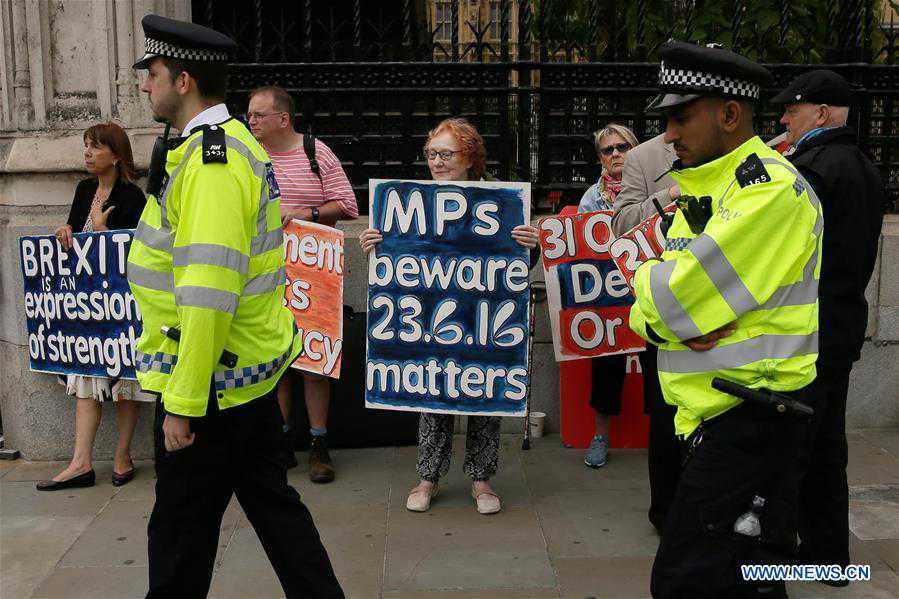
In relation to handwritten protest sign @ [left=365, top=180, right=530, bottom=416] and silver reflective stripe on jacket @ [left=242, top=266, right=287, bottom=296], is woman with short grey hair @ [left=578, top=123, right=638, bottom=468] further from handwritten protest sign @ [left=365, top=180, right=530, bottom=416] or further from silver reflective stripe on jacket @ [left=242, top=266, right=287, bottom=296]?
silver reflective stripe on jacket @ [left=242, top=266, right=287, bottom=296]

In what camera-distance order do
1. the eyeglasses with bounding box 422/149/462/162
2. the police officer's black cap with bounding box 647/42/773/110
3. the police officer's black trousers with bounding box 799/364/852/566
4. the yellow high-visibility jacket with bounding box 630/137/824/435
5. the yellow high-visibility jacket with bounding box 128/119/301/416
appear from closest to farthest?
the yellow high-visibility jacket with bounding box 630/137/824/435 → the police officer's black cap with bounding box 647/42/773/110 → the yellow high-visibility jacket with bounding box 128/119/301/416 → the police officer's black trousers with bounding box 799/364/852/566 → the eyeglasses with bounding box 422/149/462/162

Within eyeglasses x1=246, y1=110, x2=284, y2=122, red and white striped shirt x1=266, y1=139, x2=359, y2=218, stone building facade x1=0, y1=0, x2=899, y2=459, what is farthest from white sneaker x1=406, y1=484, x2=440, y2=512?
eyeglasses x1=246, y1=110, x2=284, y2=122

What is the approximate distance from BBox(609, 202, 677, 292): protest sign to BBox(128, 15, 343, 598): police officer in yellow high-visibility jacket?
229 centimetres

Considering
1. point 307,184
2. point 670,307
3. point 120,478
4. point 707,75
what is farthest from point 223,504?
point 307,184

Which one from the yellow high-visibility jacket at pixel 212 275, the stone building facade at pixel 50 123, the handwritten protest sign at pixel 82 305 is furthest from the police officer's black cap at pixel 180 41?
the stone building facade at pixel 50 123

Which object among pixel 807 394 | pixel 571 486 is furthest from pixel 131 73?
pixel 807 394

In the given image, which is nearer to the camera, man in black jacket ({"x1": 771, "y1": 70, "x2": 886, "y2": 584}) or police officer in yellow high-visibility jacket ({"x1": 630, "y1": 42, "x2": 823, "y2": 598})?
police officer in yellow high-visibility jacket ({"x1": 630, "y1": 42, "x2": 823, "y2": 598})

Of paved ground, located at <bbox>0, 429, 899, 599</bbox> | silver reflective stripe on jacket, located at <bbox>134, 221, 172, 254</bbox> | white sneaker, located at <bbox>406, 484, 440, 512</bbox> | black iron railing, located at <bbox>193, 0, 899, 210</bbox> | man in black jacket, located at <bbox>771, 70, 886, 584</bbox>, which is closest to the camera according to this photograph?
silver reflective stripe on jacket, located at <bbox>134, 221, 172, 254</bbox>

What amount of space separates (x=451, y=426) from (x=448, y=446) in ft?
0.34

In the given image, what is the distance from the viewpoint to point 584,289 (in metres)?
5.64

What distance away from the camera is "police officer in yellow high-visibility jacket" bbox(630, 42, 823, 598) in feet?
9.10

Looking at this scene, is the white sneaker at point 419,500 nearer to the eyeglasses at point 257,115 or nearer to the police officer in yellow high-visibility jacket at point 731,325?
the eyeglasses at point 257,115

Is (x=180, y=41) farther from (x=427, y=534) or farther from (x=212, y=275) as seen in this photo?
(x=427, y=534)

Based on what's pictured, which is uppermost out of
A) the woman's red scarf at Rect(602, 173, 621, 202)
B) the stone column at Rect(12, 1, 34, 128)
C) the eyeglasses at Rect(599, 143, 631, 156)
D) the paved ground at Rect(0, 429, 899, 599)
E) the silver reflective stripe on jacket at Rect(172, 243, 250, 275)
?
the stone column at Rect(12, 1, 34, 128)
